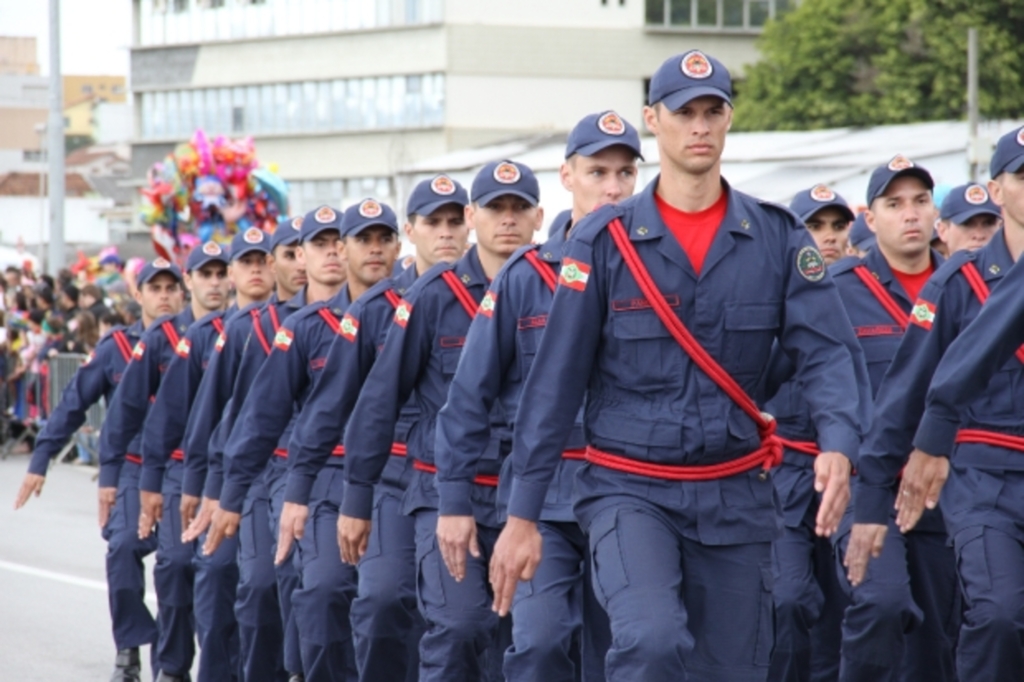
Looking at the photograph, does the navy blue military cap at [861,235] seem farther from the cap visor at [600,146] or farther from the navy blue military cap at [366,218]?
the cap visor at [600,146]

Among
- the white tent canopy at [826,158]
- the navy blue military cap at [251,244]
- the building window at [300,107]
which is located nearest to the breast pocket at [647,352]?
the navy blue military cap at [251,244]

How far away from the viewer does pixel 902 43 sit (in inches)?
1775

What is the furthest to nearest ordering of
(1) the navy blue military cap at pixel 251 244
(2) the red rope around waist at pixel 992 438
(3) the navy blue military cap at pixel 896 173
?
(1) the navy blue military cap at pixel 251 244, (3) the navy blue military cap at pixel 896 173, (2) the red rope around waist at pixel 992 438

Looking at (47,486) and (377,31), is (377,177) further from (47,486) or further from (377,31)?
(47,486)

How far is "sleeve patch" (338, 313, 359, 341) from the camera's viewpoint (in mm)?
8336

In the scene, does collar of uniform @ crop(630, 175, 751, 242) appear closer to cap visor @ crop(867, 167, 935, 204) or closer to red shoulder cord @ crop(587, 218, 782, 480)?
red shoulder cord @ crop(587, 218, 782, 480)

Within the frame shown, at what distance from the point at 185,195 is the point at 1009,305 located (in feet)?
43.6

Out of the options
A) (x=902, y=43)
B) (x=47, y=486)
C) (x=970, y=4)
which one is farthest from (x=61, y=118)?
(x=902, y=43)

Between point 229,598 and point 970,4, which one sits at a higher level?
point 970,4

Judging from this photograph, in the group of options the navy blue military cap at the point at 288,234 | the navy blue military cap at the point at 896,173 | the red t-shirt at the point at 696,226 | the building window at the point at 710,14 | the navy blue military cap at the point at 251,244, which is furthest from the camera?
the building window at the point at 710,14

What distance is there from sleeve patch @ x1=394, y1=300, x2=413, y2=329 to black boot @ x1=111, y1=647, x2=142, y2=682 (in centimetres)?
331

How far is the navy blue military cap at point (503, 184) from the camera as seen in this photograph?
791 centimetres

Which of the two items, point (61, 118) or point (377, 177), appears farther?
point (377, 177)

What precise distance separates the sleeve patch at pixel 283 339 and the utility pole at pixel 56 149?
18.3 m
